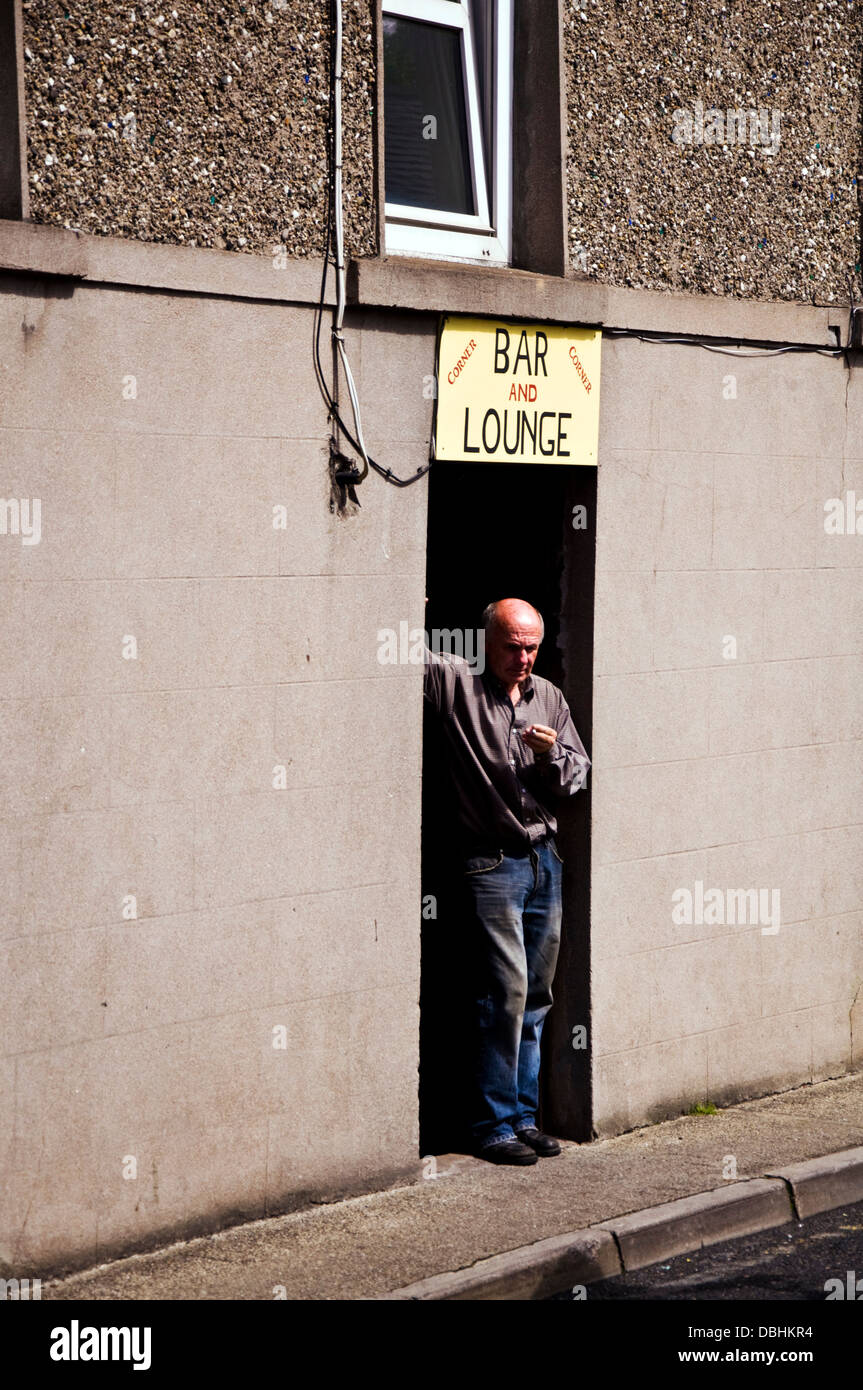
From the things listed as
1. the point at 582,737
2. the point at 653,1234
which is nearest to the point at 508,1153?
the point at 653,1234

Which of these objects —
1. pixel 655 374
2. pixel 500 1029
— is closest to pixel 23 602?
pixel 500 1029

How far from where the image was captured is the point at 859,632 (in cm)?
844

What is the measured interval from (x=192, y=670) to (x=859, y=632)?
12.8 feet

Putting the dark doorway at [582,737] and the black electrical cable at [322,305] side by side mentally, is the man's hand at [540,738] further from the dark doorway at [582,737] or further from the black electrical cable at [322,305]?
the black electrical cable at [322,305]

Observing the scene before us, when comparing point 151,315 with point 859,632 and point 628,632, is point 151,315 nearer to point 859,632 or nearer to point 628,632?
point 628,632

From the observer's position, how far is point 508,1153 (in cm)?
692

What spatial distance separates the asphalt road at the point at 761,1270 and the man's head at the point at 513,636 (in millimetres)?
2326

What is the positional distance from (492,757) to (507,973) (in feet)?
2.90

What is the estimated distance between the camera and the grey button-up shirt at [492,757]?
691 cm

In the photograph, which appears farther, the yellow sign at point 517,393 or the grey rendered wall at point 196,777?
the yellow sign at point 517,393

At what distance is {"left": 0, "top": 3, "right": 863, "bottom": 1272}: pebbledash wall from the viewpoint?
548cm

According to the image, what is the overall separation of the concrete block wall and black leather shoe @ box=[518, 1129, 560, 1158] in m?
0.35

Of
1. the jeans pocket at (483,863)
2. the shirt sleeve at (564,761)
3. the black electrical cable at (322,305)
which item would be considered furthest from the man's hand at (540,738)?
the black electrical cable at (322,305)

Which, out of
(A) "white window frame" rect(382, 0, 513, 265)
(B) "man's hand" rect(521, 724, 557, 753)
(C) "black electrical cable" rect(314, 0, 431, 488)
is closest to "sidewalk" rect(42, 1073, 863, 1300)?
(B) "man's hand" rect(521, 724, 557, 753)
